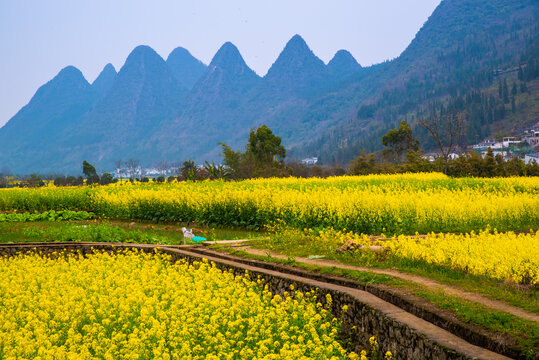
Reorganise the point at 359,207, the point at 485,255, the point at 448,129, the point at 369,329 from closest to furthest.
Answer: the point at 369,329 → the point at 485,255 → the point at 359,207 → the point at 448,129

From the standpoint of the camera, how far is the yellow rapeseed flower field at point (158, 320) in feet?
19.2

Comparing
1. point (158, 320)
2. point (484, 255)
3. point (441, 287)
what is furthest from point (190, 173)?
point (441, 287)

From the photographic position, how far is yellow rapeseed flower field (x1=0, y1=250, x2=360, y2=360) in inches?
231

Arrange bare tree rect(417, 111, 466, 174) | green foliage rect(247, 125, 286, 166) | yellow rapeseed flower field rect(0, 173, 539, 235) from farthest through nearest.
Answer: green foliage rect(247, 125, 286, 166) < bare tree rect(417, 111, 466, 174) < yellow rapeseed flower field rect(0, 173, 539, 235)

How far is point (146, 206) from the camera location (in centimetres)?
2203

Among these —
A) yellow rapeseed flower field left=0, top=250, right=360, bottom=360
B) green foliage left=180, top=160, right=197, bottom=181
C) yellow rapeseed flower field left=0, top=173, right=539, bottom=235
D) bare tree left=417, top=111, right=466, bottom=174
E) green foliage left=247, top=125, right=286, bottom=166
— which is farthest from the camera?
green foliage left=247, top=125, right=286, bottom=166

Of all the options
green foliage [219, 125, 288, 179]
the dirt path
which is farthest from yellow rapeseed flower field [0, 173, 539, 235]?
green foliage [219, 125, 288, 179]

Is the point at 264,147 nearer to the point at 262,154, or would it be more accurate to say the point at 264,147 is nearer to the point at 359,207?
the point at 262,154

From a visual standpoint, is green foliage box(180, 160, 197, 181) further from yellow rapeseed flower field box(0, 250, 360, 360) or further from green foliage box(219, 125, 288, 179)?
yellow rapeseed flower field box(0, 250, 360, 360)

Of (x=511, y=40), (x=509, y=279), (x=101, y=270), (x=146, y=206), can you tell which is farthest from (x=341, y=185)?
(x=511, y=40)

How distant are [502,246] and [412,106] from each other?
165 meters

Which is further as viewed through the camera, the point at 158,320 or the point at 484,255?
the point at 484,255

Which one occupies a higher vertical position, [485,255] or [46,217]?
[46,217]

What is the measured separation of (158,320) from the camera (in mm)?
7031
